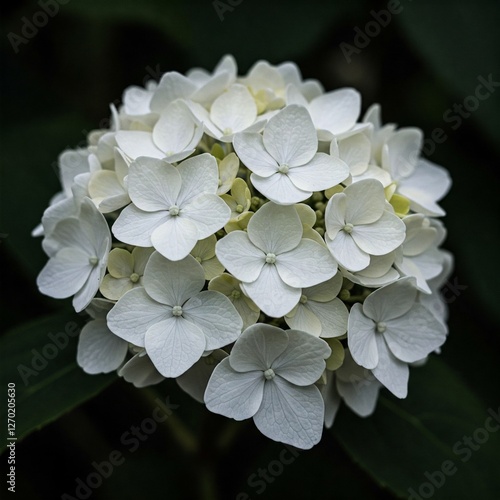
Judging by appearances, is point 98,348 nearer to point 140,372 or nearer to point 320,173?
point 140,372

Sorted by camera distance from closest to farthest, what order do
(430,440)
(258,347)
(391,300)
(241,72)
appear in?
1. (258,347)
2. (391,300)
3. (430,440)
4. (241,72)

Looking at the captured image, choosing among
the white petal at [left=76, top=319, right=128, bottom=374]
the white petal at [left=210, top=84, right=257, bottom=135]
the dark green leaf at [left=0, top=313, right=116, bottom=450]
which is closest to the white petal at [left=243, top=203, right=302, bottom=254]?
the white petal at [left=210, top=84, right=257, bottom=135]

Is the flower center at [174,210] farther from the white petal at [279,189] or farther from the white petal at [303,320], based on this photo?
the white petal at [303,320]

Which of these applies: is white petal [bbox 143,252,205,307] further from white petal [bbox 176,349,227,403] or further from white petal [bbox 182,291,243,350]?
white petal [bbox 176,349,227,403]

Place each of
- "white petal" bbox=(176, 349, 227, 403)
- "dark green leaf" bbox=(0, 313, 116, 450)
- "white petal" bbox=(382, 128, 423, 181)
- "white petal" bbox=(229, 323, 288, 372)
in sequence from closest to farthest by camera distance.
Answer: "white petal" bbox=(229, 323, 288, 372)
"white petal" bbox=(176, 349, 227, 403)
"dark green leaf" bbox=(0, 313, 116, 450)
"white petal" bbox=(382, 128, 423, 181)

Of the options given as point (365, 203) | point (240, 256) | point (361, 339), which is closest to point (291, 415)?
point (361, 339)

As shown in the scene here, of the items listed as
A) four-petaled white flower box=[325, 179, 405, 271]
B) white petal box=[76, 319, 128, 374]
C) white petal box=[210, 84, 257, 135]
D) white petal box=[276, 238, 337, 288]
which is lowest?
white petal box=[76, 319, 128, 374]

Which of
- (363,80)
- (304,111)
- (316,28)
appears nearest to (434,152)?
(363,80)

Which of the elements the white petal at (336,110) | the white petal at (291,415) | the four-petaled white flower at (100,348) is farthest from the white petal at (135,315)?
the white petal at (336,110)
